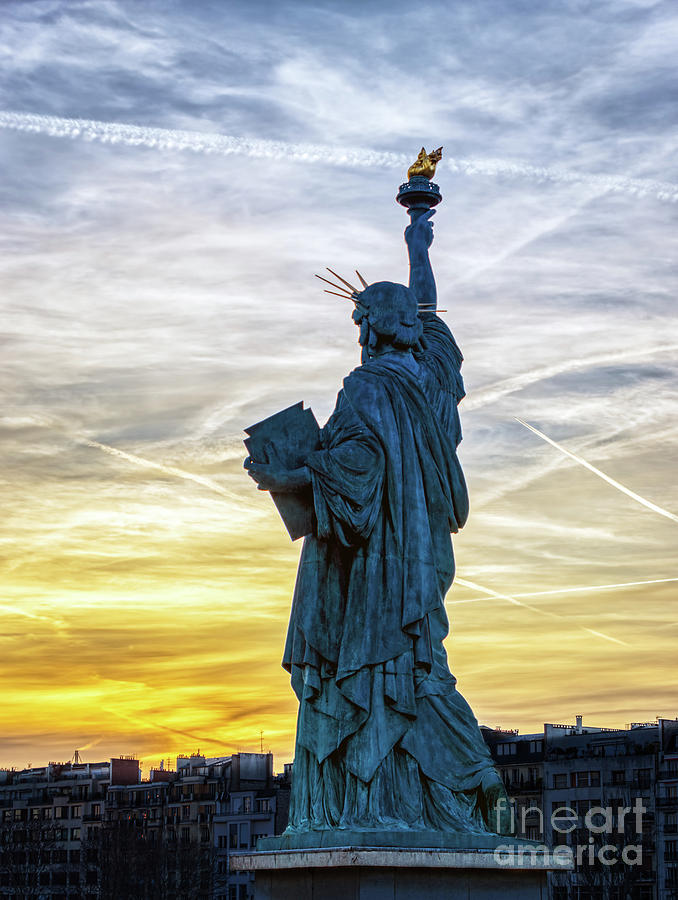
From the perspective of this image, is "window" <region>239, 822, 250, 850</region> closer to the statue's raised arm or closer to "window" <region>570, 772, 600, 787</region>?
"window" <region>570, 772, 600, 787</region>

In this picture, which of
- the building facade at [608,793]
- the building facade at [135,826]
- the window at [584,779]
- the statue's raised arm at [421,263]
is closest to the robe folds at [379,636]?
the statue's raised arm at [421,263]

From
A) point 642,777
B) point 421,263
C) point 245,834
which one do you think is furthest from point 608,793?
point 421,263

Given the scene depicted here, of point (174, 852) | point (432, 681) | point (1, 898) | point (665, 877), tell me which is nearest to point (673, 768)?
point (665, 877)

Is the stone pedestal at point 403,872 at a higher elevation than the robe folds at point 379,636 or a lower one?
lower

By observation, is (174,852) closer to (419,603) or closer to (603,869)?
(603,869)

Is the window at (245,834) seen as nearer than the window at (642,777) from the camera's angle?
No

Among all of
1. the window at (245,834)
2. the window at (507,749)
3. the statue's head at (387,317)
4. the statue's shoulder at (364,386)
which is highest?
the statue's head at (387,317)

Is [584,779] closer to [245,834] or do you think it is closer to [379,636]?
[245,834]

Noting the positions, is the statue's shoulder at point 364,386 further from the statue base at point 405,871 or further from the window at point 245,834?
the window at point 245,834
